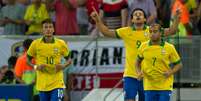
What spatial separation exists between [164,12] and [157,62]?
4.37 m

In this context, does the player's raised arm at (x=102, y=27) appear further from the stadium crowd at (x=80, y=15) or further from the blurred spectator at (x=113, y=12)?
the blurred spectator at (x=113, y=12)

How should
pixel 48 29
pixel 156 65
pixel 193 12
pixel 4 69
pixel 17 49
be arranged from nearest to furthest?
pixel 156 65
pixel 48 29
pixel 4 69
pixel 193 12
pixel 17 49

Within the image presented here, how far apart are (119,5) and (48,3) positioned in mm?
1790

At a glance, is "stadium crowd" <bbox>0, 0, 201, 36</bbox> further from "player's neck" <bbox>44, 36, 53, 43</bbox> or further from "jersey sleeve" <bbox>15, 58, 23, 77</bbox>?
"player's neck" <bbox>44, 36, 53, 43</bbox>

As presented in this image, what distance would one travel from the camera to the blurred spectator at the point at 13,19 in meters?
18.6

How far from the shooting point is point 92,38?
693 inches

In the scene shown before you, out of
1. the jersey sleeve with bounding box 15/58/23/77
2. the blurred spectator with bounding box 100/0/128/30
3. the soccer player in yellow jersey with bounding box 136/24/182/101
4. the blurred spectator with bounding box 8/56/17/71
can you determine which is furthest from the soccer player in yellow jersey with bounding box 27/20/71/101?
the blurred spectator with bounding box 100/0/128/30

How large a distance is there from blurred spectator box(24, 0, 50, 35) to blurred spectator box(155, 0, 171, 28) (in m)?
2.61

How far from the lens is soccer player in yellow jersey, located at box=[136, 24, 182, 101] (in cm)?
1362

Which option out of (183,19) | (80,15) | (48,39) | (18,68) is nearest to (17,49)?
(18,68)

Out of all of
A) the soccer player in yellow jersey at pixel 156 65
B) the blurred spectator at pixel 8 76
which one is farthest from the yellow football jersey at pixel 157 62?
the blurred spectator at pixel 8 76

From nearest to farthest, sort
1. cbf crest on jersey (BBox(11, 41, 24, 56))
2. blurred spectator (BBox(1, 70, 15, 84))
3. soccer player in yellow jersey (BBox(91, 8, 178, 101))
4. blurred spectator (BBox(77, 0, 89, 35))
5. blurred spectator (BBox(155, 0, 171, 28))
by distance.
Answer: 1. soccer player in yellow jersey (BBox(91, 8, 178, 101))
2. blurred spectator (BBox(1, 70, 15, 84))
3. blurred spectator (BBox(155, 0, 171, 28))
4. cbf crest on jersey (BBox(11, 41, 24, 56))
5. blurred spectator (BBox(77, 0, 89, 35))

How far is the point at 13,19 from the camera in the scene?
18.6m

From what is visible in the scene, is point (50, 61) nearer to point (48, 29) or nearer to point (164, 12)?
point (48, 29)
